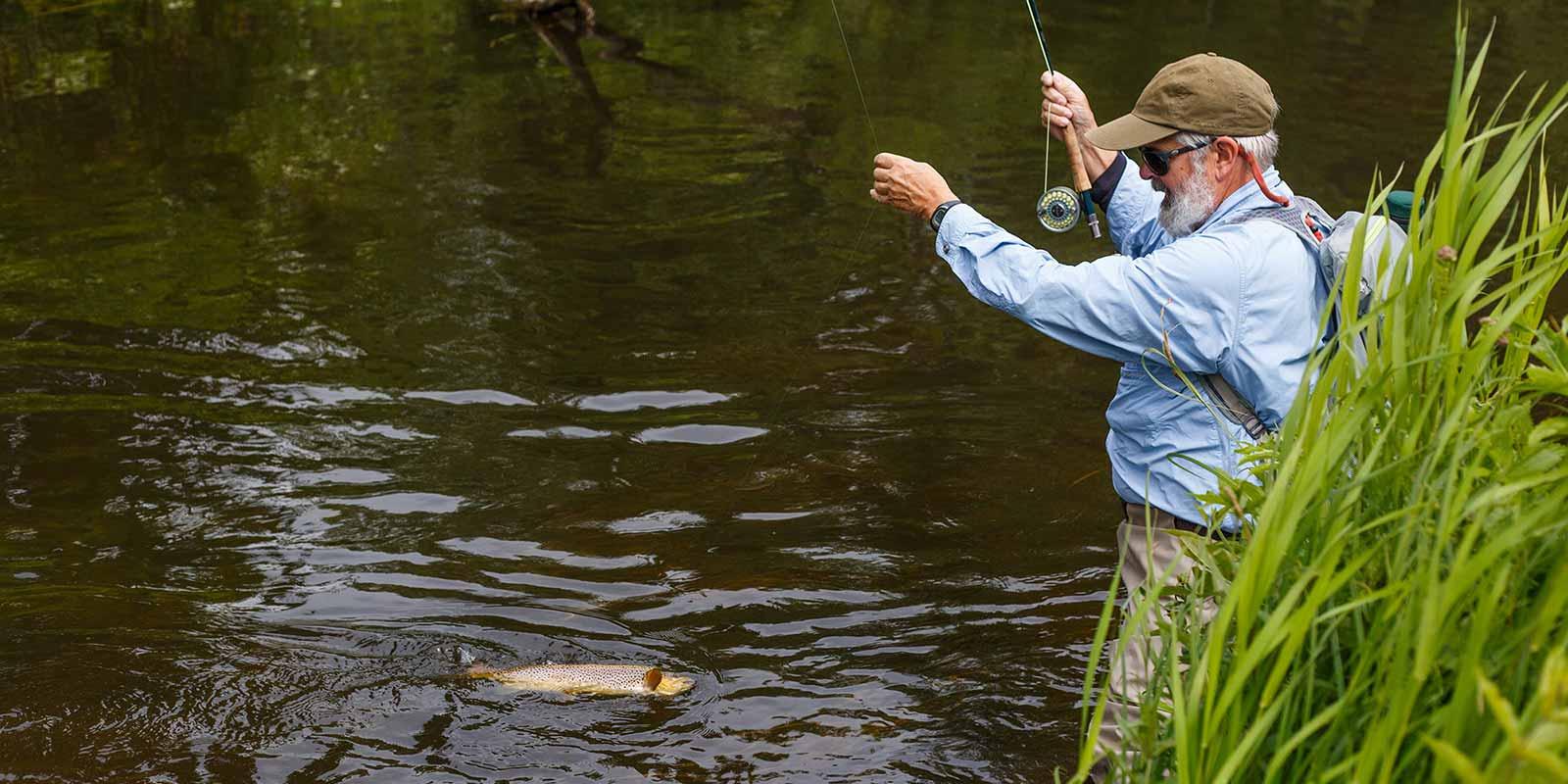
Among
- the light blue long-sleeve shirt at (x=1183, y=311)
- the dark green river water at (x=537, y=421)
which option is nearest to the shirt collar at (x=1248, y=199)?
the light blue long-sleeve shirt at (x=1183, y=311)

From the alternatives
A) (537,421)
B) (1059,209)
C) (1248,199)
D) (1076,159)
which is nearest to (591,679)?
(1059,209)

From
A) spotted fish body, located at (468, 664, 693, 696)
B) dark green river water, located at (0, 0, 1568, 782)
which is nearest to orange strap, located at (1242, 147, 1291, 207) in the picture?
dark green river water, located at (0, 0, 1568, 782)

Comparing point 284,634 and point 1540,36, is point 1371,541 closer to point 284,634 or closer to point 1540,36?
point 284,634

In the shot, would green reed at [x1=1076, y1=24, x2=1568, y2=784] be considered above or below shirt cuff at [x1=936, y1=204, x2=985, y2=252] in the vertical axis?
below

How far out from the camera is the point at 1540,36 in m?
15.4

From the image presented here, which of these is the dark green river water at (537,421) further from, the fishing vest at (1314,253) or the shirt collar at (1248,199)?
the shirt collar at (1248,199)

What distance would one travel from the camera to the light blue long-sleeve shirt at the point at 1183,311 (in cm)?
315

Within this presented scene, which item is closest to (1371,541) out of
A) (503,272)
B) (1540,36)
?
(503,272)

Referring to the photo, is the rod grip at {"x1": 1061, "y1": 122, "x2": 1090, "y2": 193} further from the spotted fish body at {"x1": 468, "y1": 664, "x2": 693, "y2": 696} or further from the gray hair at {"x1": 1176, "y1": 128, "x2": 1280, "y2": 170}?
the spotted fish body at {"x1": 468, "y1": 664, "x2": 693, "y2": 696}

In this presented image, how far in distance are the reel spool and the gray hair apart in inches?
22.6

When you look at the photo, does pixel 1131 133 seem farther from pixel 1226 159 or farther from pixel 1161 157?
pixel 1226 159

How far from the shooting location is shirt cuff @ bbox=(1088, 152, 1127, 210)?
3.97 m

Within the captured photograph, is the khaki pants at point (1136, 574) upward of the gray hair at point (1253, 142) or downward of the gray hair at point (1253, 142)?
downward

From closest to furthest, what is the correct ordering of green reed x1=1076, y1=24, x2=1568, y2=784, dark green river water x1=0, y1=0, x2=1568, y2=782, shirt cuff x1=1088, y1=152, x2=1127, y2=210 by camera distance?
green reed x1=1076, y1=24, x2=1568, y2=784 → shirt cuff x1=1088, y1=152, x2=1127, y2=210 → dark green river water x1=0, y1=0, x2=1568, y2=782
